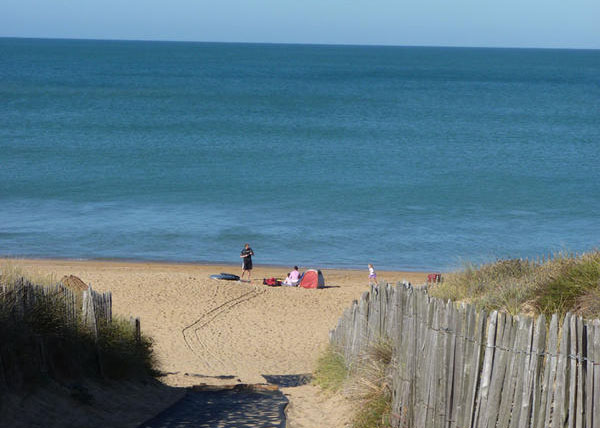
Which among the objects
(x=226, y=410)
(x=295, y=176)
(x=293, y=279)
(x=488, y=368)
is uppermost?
(x=295, y=176)

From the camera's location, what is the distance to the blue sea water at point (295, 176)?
29875 millimetres

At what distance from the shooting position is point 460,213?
119 ft

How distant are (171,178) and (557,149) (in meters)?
30.1

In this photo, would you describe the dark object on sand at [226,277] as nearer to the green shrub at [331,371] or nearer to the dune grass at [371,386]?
the green shrub at [331,371]

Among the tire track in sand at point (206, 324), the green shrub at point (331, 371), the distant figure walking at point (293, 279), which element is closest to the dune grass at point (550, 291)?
the green shrub at point (331, 371)

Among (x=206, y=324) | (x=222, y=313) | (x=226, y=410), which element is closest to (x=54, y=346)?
(x=226, y=410)

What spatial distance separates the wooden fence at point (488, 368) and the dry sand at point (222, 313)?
2818 millimetres

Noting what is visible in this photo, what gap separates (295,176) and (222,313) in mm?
26389

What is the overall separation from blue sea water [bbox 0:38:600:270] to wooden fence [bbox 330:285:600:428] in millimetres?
20086

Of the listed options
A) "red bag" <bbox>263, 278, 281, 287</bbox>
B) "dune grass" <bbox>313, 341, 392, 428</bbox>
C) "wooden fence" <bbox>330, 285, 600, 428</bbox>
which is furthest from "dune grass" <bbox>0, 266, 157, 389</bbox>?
"red bag" <bbox>263, 278, 281, 287</bbox>

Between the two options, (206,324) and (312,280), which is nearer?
(206,324)

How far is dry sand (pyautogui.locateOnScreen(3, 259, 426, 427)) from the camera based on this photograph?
14.7 metres

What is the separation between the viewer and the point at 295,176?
45.4m

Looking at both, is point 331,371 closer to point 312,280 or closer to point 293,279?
point 312,280
